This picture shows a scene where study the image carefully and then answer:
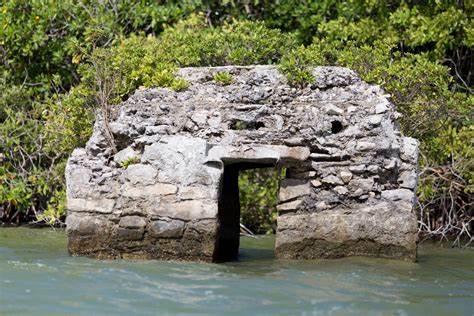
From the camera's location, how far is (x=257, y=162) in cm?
943

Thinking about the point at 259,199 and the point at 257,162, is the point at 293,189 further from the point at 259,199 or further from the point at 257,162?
the point at 259,199

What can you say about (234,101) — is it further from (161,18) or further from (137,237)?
(161,18)

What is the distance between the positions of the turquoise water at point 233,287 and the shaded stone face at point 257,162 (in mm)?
253

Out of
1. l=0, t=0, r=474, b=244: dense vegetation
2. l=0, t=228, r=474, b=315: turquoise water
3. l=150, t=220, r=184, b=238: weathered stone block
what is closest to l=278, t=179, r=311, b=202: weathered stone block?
l=0, t=228, r=474, b=315: turquoise water

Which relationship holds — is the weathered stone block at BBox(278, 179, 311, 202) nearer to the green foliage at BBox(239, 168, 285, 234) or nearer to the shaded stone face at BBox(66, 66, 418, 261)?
the shaded stone face at BBox(66, 66, 418, 261)

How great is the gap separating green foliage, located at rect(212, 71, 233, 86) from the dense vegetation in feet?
2.01

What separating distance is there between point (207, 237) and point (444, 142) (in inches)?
169

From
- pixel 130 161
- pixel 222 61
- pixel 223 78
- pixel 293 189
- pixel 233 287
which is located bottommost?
pixel 233 287

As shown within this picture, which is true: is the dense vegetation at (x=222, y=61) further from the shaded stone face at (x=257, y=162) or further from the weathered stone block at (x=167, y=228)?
the weathered stone block at (x=167, y=228)

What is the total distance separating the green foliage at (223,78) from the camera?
9.38m

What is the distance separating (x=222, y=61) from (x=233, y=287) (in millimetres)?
4100

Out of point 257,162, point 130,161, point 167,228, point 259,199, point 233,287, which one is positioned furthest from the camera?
point 259,199

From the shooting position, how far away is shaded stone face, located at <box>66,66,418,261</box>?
9.05 m

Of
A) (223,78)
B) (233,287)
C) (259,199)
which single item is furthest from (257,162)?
(259,199)
